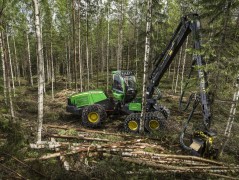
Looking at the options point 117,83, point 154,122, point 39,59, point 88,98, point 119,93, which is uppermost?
point 39,59

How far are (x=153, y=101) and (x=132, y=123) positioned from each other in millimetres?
1661

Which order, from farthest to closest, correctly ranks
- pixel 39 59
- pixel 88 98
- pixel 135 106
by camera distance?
pixel 88 98, pixel 135 106, pixel 39 59

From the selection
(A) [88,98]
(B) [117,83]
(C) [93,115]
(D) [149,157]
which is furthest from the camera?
(A) [88,98]

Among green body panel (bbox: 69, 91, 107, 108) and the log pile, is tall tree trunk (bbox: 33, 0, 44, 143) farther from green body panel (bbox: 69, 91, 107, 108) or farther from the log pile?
green body panel (bbox: 69, 91, 107, 108)

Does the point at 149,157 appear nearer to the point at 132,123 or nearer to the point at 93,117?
the point at 132,123

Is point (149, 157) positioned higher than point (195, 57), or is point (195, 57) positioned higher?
point (195, 57)

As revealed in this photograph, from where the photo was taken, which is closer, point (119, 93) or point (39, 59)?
point (39, 59)

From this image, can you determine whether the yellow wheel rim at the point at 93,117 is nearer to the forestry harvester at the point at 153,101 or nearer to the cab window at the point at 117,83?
the forestry harvester at the point at 153,101

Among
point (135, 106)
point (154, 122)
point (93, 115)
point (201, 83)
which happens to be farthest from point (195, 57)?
point (93, 115)

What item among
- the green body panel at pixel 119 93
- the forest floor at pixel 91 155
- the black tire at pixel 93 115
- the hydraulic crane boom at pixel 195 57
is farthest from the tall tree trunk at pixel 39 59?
the hydraulic crane boom at pixel 195 57

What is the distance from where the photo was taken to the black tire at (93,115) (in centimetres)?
1161

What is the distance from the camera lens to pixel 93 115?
1180 centimetres

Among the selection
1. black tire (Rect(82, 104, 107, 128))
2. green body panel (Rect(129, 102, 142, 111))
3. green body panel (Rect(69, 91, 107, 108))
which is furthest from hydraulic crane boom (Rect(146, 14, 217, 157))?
green body panel (Rect(69, 91, 107, 108))

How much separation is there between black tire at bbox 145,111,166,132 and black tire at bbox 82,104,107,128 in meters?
2.54
